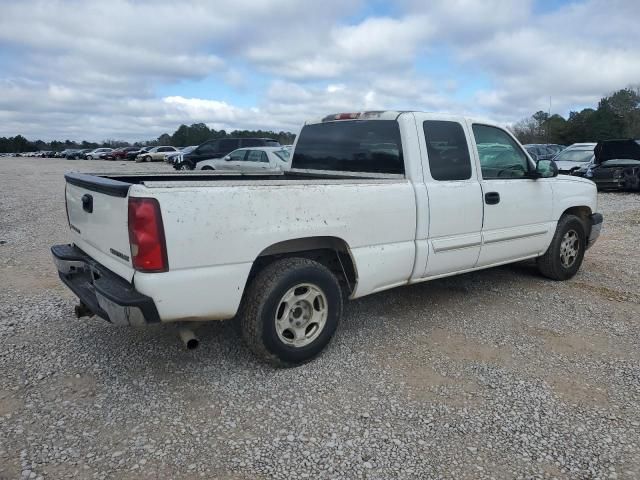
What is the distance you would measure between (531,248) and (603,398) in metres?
2.21

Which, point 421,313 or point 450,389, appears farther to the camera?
point 421,313

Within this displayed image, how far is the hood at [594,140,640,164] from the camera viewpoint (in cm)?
1573

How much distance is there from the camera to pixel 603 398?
10.9 ft

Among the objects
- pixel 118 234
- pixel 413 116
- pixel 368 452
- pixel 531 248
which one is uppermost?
pixel 413 116

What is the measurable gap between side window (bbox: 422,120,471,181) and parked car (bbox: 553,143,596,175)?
14.6 m

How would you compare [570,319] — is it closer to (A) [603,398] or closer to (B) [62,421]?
(A) [603,398]

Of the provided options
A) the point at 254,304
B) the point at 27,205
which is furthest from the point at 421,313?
the point at 27,205

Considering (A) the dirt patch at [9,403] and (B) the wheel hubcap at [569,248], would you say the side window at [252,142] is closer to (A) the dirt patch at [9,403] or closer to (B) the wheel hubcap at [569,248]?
(B) the wheel hubcap at [569,248]

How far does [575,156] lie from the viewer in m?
18.6

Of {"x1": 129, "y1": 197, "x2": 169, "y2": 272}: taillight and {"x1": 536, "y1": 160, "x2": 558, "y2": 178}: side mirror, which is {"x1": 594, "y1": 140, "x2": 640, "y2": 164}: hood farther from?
{"x1": 129, "y1": 197, "x2": 169, "y2": 272}: taillight

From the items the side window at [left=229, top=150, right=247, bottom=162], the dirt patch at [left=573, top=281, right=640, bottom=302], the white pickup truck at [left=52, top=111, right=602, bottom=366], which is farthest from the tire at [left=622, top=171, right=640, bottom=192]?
the side window at [left=229, top=150, right=247, bottom=162]

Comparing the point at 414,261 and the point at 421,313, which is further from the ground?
the point at 414,261

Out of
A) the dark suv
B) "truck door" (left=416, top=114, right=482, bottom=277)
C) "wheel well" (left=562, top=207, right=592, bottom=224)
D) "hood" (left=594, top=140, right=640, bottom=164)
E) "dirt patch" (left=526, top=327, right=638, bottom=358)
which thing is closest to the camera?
"dirt patch" (left=526, top=327, right=638, bottom=358)

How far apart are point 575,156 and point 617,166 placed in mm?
2922
